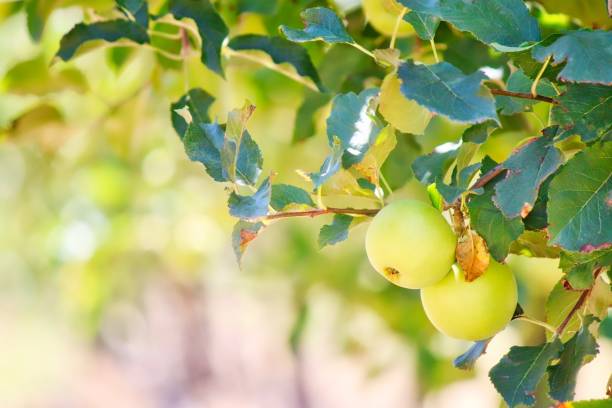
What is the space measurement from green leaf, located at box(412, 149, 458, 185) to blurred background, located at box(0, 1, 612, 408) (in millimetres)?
60

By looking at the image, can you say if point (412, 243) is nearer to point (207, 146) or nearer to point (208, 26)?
point (207, 146)

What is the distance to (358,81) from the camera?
33.0 inches

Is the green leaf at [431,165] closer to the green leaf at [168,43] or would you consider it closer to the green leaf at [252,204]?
the green leaf at [252,204]

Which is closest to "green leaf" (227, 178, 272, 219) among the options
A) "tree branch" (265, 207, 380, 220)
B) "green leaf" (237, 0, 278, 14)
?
"tree branch" (265, 207, 380, 220)

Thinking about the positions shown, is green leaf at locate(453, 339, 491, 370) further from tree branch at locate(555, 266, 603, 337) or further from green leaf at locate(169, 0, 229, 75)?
green leaf at locate(169, 0, 229, 75)

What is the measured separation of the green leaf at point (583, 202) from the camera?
0.45m

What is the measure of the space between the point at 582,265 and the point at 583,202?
0.19 ft

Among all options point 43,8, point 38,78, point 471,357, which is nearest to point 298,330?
point 38,78

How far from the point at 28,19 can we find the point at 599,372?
2379 millimetres

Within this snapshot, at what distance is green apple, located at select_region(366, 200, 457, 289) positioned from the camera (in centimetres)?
50

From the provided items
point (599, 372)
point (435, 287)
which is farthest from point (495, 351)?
point (435, 287)

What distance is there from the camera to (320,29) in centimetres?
48

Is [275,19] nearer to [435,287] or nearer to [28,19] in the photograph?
[28,19]

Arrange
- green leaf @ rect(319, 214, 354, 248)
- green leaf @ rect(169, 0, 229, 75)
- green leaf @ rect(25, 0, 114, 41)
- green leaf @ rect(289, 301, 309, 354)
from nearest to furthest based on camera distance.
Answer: green leaf @ rect(319, 214, 354, 248) < green leaf @ rect(169, 0, 229, 75) < green leaf @ rect(25, 0, 114, 41) < green leaf @ rect(289, 301, 309, 354)
